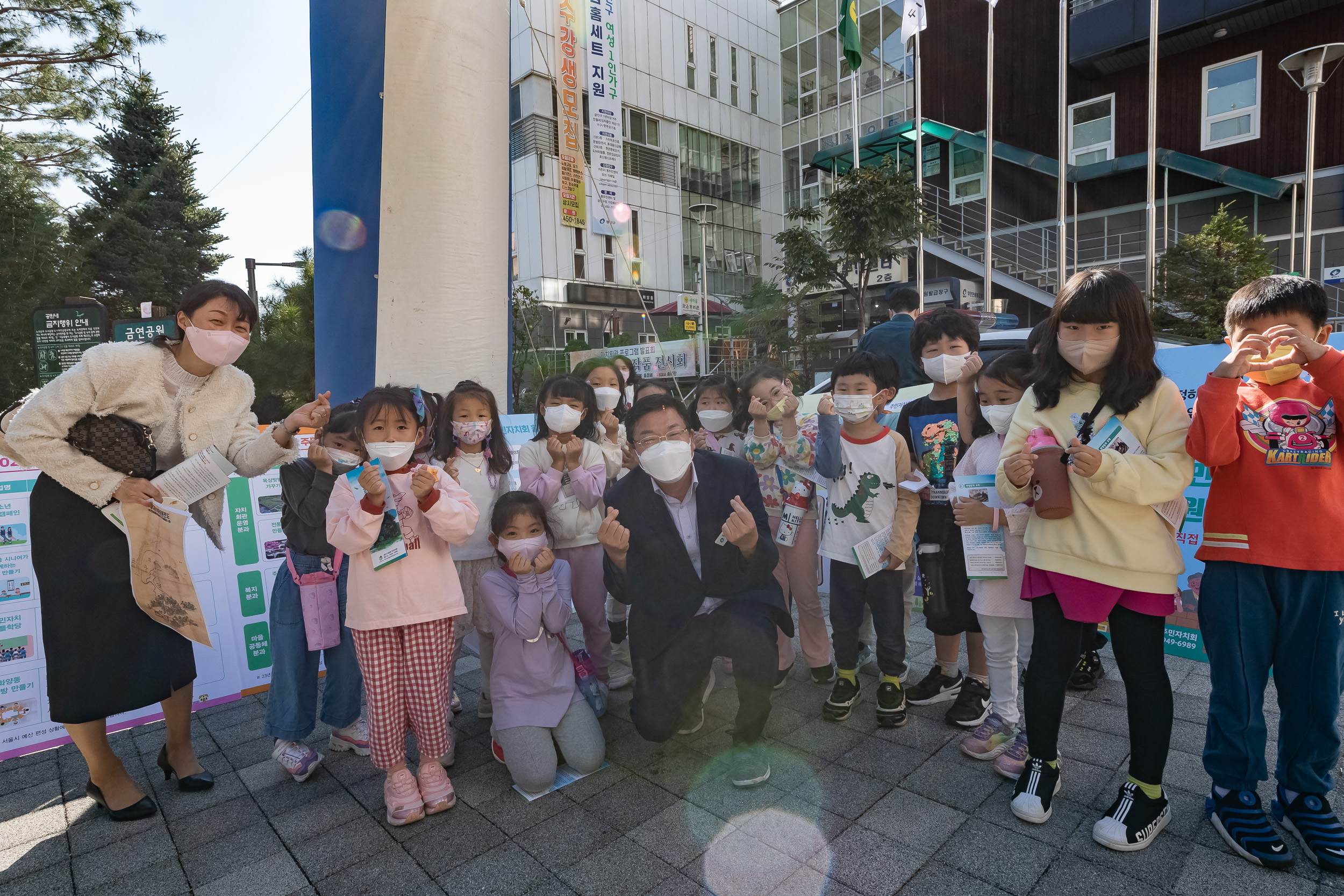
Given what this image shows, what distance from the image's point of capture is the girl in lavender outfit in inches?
116

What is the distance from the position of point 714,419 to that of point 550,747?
1819 mm

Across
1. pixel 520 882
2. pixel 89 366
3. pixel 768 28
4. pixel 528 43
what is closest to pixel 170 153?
pixel 528 43

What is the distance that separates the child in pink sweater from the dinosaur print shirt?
5.64 feet

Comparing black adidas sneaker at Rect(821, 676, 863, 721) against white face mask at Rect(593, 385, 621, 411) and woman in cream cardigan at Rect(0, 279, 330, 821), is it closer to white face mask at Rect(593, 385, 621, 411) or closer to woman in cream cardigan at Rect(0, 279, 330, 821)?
white face mask at Rect(593, 385, 621, 411)

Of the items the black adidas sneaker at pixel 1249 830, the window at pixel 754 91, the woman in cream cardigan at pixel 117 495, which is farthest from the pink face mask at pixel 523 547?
the window at pixel 754 91

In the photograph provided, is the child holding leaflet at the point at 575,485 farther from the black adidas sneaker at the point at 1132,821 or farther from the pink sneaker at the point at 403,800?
the black adidas sneaker at the point at 1132,821

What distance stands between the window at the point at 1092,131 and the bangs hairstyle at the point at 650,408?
67.2 ft

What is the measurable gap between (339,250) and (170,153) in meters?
26.9

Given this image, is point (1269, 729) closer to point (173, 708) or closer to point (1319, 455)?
point (1319, 455)

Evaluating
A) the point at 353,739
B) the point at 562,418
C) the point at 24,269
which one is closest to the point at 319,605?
the point at 353,739

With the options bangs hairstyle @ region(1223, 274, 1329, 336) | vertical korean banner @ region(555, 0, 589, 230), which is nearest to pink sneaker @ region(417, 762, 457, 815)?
bangs hairstyle @ region(1223, 274, 1329, 336)

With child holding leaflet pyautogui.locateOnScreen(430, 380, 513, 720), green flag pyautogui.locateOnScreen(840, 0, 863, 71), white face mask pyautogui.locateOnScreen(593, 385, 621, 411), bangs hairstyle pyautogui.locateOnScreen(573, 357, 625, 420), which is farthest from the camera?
green flag pyautogui.locateOnScreen(840, 0, 863, 71)

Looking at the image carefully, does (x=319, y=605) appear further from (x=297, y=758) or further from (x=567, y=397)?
(x=567, y=397)

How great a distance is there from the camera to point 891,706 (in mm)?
3264
